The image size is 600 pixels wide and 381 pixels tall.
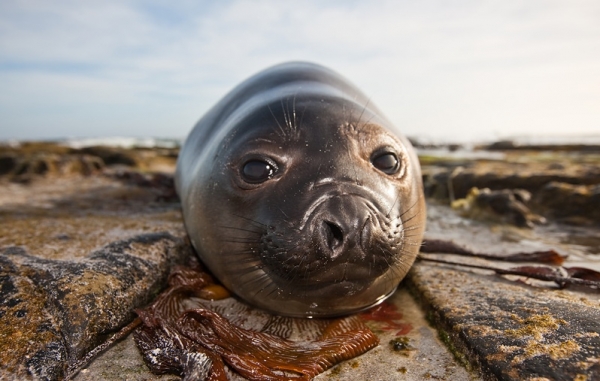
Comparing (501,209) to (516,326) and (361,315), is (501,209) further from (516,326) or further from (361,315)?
(516,326)

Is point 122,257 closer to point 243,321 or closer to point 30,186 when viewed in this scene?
point 243,321

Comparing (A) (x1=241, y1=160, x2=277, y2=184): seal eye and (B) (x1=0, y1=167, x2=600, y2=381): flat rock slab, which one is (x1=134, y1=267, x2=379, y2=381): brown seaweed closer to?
(B) (x1=0, y1=167, x2=600, y2=381): flat rock slab

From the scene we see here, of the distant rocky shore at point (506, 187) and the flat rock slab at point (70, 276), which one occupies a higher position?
the flat rock slab at point (70, 276)

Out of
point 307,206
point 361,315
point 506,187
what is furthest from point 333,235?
point 506,187

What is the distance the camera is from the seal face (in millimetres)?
2234

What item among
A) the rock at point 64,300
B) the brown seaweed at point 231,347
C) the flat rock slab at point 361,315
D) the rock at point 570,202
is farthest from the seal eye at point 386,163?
the rock at point 570,202

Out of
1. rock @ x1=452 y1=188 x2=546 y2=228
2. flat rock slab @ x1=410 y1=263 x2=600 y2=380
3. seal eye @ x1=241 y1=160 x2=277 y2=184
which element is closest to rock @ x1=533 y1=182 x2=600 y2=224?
rock @ x1=452 y1=188 x2=546 y2=228

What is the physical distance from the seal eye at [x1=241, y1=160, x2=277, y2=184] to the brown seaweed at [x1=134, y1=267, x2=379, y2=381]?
30.6 inches

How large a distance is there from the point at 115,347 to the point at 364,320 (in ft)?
4.42

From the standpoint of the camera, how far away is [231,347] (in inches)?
86.6

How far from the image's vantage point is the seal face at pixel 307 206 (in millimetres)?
2234

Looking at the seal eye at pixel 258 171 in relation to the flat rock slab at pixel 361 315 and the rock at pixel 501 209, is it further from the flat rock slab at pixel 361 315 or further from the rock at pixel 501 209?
the rock at pixel 501 209

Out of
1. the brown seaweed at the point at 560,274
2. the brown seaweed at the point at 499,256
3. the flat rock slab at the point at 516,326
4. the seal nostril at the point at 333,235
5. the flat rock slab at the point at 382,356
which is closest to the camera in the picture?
the flat rock slab at the point at 516,326

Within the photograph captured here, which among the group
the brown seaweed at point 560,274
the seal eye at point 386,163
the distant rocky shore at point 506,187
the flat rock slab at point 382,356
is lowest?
the distant rocky shore at point 506,187
